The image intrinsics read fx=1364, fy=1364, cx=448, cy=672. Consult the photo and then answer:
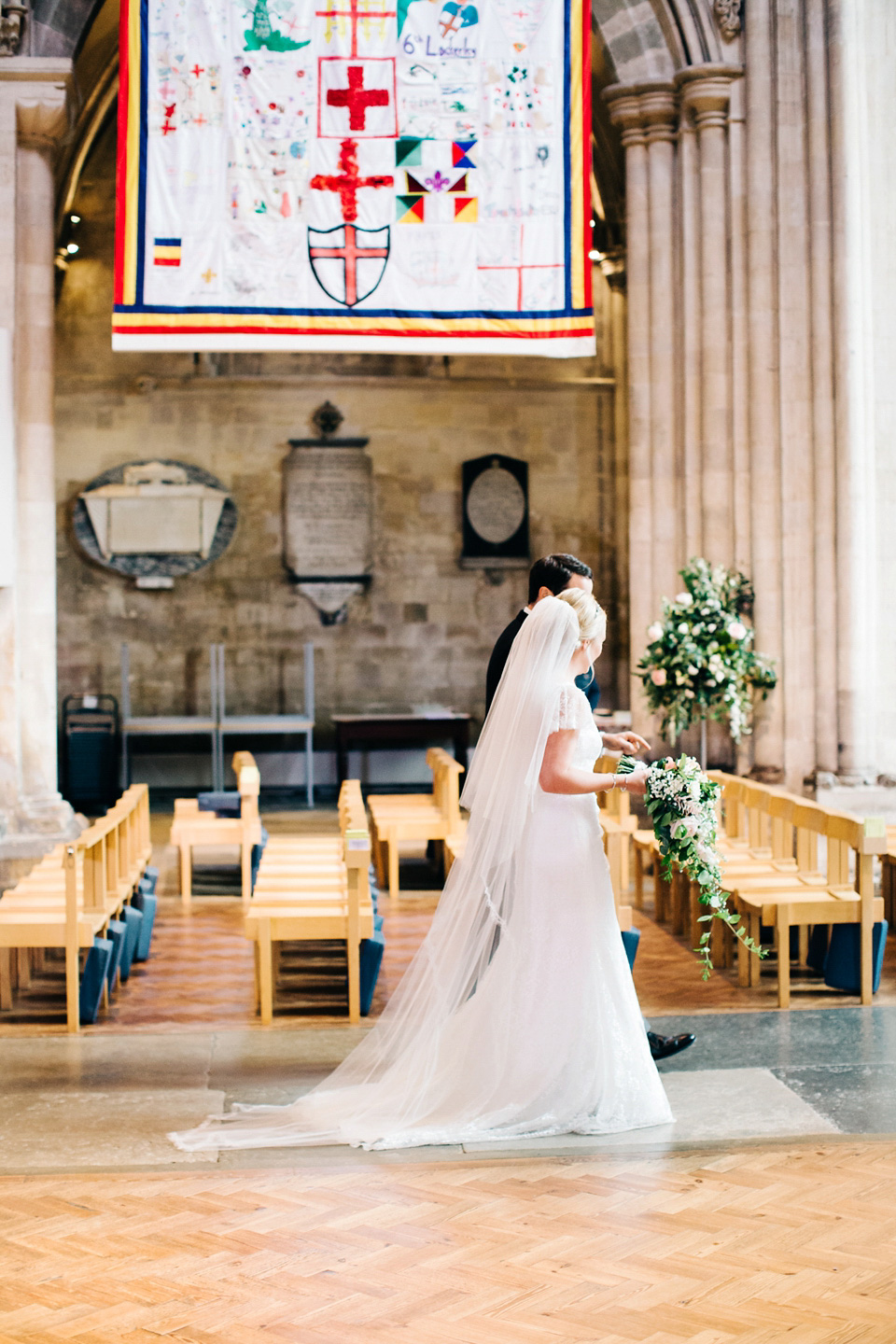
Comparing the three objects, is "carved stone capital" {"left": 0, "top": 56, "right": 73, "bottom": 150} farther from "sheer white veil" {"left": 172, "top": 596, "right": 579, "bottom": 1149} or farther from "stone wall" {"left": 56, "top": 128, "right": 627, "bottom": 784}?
"sheer white veil" {"left": 172, "top": 596, "right": 579, "bottom": 1149}

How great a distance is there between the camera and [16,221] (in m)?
9.27

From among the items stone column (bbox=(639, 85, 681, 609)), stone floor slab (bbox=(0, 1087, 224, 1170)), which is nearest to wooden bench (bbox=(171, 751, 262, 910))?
stone floor slab (bbox=(0, 1087, 224, 1170))

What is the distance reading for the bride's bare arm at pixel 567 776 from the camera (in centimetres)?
428

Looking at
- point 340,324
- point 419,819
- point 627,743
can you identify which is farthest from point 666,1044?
point 340,324

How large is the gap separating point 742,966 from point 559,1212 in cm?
278

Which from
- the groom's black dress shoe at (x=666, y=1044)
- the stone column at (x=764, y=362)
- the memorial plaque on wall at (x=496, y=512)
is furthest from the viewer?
the memorial plaque on wall at (x=496, y=512)

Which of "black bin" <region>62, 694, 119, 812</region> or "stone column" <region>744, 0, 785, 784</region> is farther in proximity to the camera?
"black bin" <region>62, 694, 119, 812</region>

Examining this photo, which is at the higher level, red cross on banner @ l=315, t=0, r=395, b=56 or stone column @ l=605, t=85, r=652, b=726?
red cross on banner @ l=315, t=0, r=395, b=56

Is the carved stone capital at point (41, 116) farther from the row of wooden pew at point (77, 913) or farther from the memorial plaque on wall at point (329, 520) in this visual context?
the memorial plaque on wall at point (329, 520)

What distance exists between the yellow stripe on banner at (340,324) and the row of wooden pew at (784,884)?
3172 millimetres

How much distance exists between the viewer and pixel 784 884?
6266 millimetres

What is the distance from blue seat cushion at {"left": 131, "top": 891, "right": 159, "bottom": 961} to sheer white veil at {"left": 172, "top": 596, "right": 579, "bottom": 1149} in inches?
97.2

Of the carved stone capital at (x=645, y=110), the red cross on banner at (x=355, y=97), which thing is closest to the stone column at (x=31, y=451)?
the red cross on banner at (x=355, y=97)

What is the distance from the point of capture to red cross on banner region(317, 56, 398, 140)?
8.78 m
